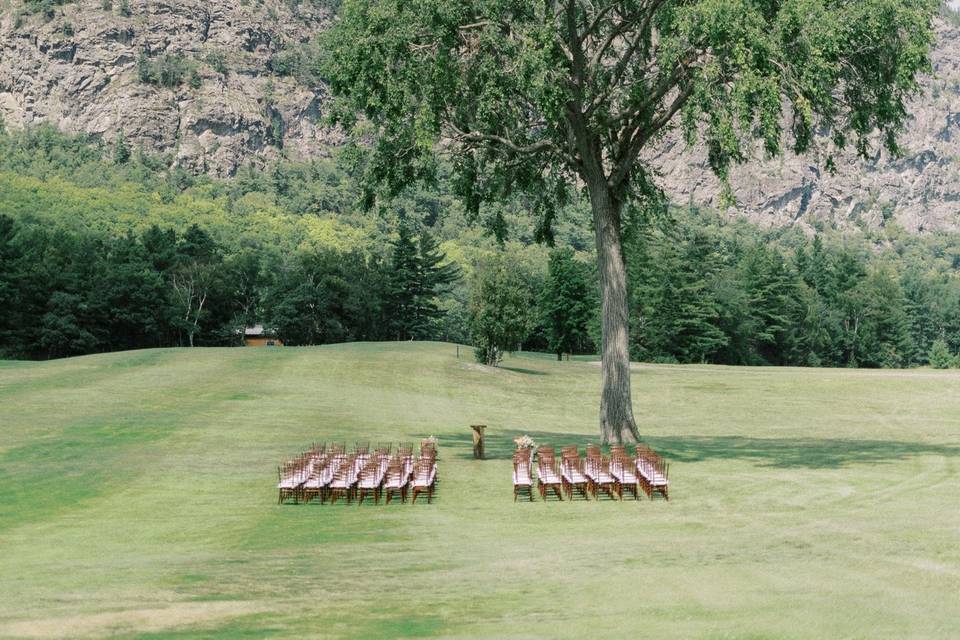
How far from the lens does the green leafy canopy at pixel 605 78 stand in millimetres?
23797

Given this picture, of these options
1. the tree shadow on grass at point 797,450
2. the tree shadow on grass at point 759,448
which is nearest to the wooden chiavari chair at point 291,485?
the tree shadow on grass at point 759,448

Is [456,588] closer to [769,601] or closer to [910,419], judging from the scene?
[769,601]

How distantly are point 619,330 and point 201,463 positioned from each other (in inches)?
469

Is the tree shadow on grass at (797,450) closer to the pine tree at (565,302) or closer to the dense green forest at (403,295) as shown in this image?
the dense green forest at (403,295)

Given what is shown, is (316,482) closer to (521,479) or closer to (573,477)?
(521,479)

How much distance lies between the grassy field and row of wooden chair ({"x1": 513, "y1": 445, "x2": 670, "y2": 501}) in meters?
0.50

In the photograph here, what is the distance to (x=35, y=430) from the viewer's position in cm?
3075

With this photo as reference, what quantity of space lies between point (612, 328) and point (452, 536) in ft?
47.2

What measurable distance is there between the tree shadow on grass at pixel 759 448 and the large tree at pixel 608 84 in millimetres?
2802

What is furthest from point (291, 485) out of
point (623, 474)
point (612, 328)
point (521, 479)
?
point (612, 328)

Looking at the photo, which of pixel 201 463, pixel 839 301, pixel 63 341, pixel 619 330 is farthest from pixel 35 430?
pixel 839 301

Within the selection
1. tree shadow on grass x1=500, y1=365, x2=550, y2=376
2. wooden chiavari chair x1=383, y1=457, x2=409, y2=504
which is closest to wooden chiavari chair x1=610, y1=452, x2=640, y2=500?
wooden chiavari chair x1=383, y1=457, x2=409, y2=504

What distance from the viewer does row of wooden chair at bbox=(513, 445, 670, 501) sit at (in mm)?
20328

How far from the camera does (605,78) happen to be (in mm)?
30922
